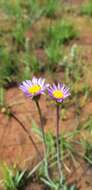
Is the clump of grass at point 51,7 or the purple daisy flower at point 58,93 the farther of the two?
the clump of grass at point 51,7

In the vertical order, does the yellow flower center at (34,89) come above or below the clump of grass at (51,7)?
below

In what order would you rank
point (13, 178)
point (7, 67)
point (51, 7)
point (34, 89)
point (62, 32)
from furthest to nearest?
1. point (51, 7)
2. point (62, 32)
3. point (7, 67)
4. point (13, 178)
5. point (34, 89)

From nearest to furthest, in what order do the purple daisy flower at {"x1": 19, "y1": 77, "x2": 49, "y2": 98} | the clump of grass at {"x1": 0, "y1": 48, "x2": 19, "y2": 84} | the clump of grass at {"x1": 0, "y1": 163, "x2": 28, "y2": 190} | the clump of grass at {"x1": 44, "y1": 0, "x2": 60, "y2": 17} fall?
the purple daisy flower at {"x1": 19, "y1": 77, "x2": 49, "y2": 98}, the clump of grass at {"x1": 0, "y1": 163, "x2": 28, "y2": 190}, the clump of grass at {"x1": 0, "y1": 48, "x2": 19, "y2": 84}, the clump of grass at {"x1": 44, "y1": 0, "x2": 60, "y2": 17}

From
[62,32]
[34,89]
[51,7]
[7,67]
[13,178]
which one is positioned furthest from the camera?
[51,7]

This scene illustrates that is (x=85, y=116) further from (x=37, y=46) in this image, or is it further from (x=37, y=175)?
(x=37, y=46)

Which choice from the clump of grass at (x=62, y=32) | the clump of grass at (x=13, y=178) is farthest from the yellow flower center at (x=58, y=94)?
the clump of grass at (x=62, y=32)

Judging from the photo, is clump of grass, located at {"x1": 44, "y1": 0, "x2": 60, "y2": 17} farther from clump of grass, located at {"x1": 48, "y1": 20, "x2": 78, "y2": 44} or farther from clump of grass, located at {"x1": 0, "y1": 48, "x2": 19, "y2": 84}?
clump of grass, located at {"x1": 0, "y1": 48, "x2": 19, "y2": 84}

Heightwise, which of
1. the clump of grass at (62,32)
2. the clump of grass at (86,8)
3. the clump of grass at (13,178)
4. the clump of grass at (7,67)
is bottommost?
the clump of grass at (13,178)

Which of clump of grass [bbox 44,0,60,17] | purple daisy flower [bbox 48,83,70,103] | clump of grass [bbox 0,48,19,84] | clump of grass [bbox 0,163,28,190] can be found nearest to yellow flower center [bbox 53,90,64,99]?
purple daisy flower [bbox 48,83,70,103]

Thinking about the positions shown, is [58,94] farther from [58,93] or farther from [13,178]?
[13,178]

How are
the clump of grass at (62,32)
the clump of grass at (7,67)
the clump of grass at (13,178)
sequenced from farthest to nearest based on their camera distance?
the clump of grass at (62,32)
the clump of grass at (7,67)
the clump of grass at (13,178)

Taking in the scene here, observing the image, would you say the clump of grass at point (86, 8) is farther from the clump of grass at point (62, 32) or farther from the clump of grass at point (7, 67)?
the clump of grass at point (7, 67)

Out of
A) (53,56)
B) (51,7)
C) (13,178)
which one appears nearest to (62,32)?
(53,56)
